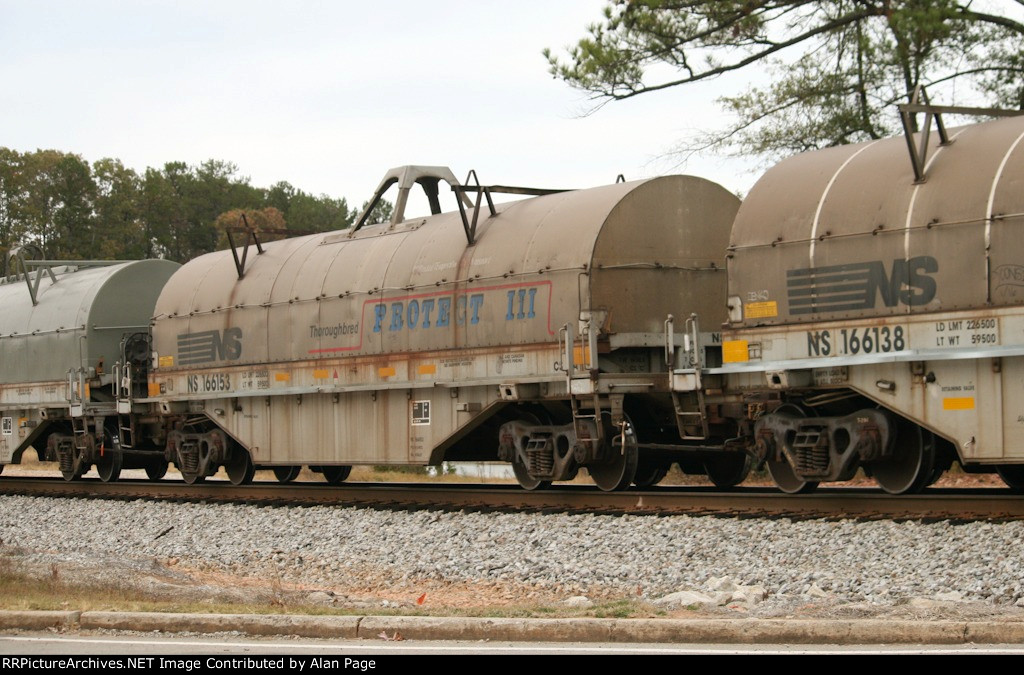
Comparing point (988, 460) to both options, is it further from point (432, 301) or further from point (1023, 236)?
point (432, 301)

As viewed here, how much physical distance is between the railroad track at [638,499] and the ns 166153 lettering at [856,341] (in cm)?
152

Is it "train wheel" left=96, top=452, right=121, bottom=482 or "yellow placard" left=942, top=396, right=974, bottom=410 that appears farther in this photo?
"train wheel" left=96, top=452, right=121, bottom=482

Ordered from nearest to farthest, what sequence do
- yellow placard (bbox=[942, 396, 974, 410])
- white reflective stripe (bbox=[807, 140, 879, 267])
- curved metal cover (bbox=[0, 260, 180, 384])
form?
yellow placard (bbox=[942, 396, 974, 410]) < white reflective stripe (bbox=[807, 140, 879, 267]) < curved metal cover (bbox=[0, 260, 180, 384])

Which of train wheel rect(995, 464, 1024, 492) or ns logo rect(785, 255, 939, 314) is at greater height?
ns logo rect(785, 255, 939, 314)

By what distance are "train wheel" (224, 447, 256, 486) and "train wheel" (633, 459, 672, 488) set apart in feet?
24.7

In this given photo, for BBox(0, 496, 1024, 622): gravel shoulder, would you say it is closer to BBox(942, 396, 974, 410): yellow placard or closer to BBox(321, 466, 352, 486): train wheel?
BBox(942, 396, 974, 410): yellow placard

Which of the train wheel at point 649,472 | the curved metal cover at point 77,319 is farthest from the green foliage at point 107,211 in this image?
the train wheel at point 649,472

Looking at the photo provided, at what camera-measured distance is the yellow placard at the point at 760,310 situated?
48.0ft

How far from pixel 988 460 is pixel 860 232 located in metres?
2.70

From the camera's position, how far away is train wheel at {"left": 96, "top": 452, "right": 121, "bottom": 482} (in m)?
24.7

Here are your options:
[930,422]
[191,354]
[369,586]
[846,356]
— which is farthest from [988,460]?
[191,354]

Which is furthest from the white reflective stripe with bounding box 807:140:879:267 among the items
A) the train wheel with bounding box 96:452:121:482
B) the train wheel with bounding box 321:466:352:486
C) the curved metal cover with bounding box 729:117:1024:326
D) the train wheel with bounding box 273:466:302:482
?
the train wheel with bounding box 96:452:121:482

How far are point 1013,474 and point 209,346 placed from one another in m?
13.8

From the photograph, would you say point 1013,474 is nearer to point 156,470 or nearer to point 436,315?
point 436,315
